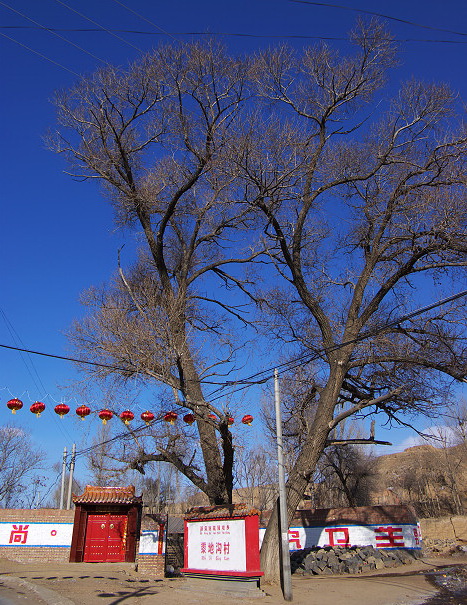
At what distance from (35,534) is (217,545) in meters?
14.1

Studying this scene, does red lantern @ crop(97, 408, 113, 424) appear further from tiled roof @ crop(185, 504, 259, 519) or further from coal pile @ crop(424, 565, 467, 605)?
coal pile @ crop(424, 565, 467, 605)

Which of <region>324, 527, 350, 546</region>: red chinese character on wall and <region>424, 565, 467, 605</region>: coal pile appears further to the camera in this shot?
<region>324, 527, 350, 546</region>: red chinese character on wall

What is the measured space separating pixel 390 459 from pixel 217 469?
6408 cm

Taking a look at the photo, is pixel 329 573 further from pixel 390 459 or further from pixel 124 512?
pixel 390 459

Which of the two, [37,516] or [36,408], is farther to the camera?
[37,516]

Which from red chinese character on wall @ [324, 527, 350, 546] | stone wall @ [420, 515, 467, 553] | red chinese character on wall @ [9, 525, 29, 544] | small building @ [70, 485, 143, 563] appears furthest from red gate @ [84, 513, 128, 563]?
stone wall @ [420, 515, 467, 553]

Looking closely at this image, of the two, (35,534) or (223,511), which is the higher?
(35,534)

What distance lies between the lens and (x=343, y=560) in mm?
18250

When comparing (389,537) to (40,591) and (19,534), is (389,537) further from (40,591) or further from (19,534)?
(19,534)

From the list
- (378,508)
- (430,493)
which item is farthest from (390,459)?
(378,508)

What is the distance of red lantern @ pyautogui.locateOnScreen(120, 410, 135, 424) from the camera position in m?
14.3

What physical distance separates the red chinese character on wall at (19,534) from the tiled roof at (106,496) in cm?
283

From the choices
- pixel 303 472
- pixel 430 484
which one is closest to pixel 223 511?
pixel 303 472

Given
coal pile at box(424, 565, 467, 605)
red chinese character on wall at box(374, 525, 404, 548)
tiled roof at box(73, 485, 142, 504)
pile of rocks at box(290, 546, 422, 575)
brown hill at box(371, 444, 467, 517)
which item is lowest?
coal pile at box(424, 565, 467, 605)
